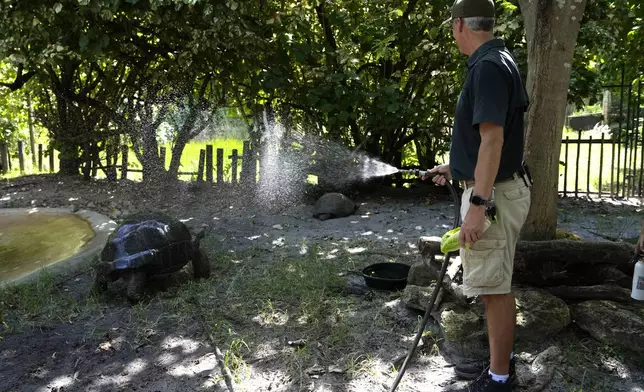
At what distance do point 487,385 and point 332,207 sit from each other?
217 inches

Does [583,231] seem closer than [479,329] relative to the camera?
No

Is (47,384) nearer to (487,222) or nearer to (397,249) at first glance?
(487,222)

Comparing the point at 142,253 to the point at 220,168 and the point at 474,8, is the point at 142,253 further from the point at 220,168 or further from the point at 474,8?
the point at 220,168

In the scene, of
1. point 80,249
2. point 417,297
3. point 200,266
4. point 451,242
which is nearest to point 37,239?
point 80,249

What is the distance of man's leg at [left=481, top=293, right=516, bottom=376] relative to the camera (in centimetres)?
292

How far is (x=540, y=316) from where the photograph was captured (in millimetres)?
3725

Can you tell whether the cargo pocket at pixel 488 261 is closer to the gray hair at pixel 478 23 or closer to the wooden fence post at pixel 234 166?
the gray hair at pixel 478 23

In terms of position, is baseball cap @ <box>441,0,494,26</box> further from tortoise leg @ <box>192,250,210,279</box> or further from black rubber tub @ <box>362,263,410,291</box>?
tortoise leg @ <box>192,250,210,279</box>

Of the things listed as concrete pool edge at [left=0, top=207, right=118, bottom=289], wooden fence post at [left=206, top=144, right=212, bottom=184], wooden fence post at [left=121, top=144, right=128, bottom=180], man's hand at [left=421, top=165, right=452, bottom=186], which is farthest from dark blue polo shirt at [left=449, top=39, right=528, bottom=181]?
wooden fence post at [left=121, top=144, right=128, bottom=180]

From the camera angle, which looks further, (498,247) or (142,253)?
(142,253)

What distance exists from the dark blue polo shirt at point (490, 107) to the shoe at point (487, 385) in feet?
3.57

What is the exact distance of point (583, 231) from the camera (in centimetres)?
717

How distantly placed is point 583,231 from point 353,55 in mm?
4298

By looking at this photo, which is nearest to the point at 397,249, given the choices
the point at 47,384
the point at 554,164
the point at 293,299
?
the point at 293,299
